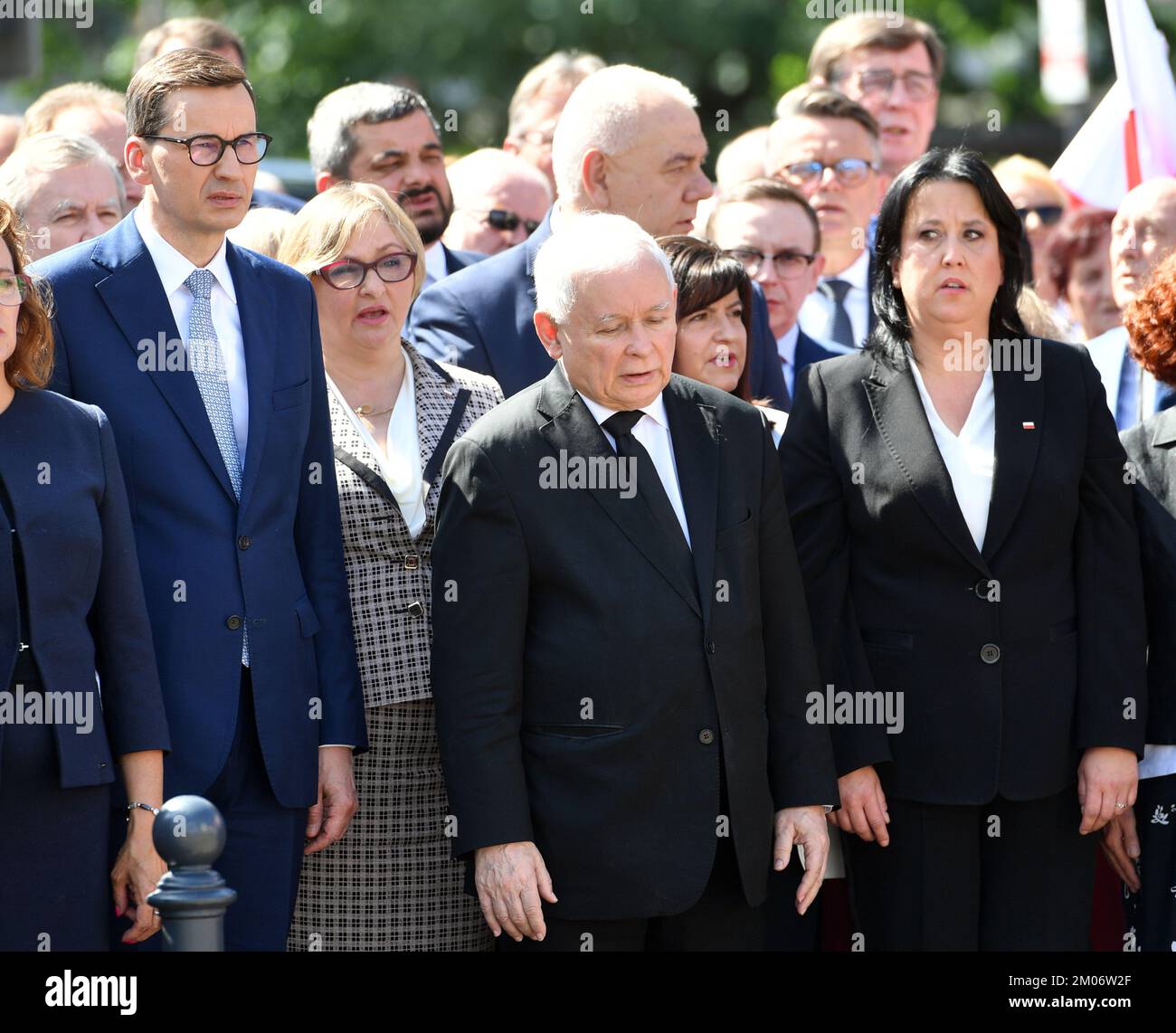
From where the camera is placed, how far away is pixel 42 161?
→ 20.2ft

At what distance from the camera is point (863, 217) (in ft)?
25.6

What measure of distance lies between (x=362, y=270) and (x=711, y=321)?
1016 mm

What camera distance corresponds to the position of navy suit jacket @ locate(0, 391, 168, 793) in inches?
164

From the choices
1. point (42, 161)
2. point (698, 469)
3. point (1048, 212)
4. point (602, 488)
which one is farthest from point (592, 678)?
point (1048, 212)

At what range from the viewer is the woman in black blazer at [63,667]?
4.15m

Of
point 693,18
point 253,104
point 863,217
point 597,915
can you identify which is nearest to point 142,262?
point 253,104

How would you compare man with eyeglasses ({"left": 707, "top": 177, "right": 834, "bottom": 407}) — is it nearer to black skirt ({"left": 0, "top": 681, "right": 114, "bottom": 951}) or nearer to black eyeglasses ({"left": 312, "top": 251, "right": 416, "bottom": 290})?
black eyeglasses ({"left": 312, "top": 251, "right": 416, "bottom": 290})

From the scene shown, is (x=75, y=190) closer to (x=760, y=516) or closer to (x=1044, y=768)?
(x=760, y=516)

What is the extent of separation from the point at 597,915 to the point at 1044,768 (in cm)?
125

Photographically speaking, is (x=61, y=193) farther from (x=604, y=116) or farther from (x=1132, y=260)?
(x=1132, y=260)

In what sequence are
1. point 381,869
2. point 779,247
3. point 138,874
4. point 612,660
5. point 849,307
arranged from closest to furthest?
point 138,874, point 612,660, point 381,869, point 779,247, point 849,307

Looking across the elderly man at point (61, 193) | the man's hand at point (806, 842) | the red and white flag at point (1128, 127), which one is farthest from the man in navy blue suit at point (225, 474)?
the red and white flag at point (1128, 127)

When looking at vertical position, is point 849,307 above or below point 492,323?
above

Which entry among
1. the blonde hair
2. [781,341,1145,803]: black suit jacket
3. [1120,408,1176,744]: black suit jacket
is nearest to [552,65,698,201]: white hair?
the blonde hair
